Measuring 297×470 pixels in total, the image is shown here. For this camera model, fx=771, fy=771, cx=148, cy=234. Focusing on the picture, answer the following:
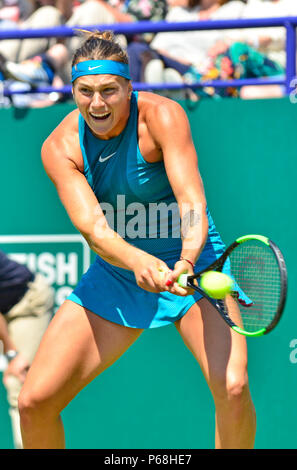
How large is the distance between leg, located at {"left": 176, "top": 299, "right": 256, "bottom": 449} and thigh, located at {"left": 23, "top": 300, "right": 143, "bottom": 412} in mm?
327

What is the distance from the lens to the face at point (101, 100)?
3.07m

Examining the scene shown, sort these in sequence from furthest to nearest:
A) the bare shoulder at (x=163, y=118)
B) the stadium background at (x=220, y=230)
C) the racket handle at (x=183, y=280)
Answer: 1. the stadium background at (x=220, y=230)
2. the bare shoulder at (x=163, y=118)
3. the racket handle at (x=183, y=280)

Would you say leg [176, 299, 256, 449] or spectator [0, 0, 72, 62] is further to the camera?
spectator [0, 0, 72, 62]

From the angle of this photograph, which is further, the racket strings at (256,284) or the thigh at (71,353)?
the racket strings at (256,284)

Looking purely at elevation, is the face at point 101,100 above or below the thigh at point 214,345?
above

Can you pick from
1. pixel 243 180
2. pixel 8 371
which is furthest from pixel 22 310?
pixel 243 180

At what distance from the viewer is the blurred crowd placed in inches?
178

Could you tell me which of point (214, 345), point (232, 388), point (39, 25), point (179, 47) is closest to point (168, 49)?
point (179, 47)

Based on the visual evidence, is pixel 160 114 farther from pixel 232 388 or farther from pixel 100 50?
pixel 232 388

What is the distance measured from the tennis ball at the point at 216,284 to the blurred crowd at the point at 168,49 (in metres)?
1.91

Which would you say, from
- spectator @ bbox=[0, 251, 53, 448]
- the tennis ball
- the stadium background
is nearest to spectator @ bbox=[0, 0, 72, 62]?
the stadium background

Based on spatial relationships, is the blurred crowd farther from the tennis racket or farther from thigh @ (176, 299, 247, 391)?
thigh @ (176, 299, 247, 391)

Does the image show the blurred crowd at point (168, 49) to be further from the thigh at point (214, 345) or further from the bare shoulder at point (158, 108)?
the thigh at point (214, 345)

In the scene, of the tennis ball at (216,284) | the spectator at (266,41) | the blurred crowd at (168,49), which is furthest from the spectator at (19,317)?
the spectator at (266,41)
